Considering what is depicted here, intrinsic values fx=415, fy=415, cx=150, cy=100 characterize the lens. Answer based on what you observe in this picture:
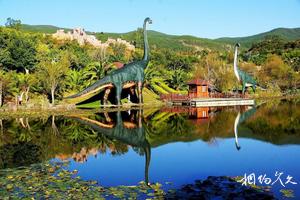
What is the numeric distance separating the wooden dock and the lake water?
8.40 meters

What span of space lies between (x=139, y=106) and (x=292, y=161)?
2136cm

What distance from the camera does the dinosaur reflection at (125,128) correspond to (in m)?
20.2

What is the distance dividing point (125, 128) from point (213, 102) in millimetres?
17765

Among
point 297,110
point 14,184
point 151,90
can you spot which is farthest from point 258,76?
point 14,184

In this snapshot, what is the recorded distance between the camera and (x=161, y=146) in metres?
20.0

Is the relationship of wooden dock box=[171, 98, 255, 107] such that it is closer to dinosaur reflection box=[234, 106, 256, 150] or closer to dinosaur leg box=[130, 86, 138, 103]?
dinosaur leg box=[130, 86, 138, 103]

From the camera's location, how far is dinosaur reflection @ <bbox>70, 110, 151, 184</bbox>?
20.2 m

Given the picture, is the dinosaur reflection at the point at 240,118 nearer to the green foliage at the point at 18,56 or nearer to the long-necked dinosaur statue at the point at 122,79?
the long-necked dinosaur statue at the point at 122,79

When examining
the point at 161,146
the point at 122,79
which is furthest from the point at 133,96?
Result: the point at 161,146

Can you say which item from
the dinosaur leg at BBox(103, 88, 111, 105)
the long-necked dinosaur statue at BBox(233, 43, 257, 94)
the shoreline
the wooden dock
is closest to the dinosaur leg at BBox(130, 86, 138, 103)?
the shoreline

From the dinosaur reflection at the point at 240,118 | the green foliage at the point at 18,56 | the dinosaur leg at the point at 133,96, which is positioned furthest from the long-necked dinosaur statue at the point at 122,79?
the green foliage at the point at 18,56

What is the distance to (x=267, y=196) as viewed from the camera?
11.5m

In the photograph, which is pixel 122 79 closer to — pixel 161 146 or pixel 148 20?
pixel 148 20

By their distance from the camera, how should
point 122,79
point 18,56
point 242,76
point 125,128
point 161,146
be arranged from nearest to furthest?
point 161,146
point 125,128
point 122,79
point 242,76
point 18,56
